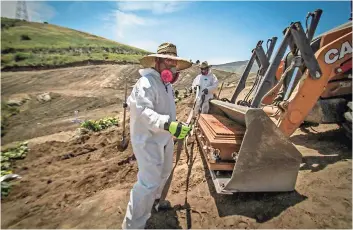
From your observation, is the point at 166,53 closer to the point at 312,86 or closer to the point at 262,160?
the point at 262,160

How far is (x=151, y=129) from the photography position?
2.69 m

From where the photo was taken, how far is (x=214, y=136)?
343 cm

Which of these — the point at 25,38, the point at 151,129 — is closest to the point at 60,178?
the point at 151,129

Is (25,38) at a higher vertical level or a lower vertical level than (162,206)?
higher

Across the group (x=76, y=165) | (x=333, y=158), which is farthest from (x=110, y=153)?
(x=333, y=158)

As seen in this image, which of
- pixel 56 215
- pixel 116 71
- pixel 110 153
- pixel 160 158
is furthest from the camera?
pixel 116 71

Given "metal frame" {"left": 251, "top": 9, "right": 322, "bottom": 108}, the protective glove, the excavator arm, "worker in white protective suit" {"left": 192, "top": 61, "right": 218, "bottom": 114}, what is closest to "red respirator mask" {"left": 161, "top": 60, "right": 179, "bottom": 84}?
the protective glove

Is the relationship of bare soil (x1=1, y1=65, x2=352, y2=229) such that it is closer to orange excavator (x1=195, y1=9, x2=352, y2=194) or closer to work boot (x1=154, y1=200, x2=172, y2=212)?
work boot (x1=154, y1=200, x2=172, y2=212)

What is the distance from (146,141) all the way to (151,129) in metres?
0.22

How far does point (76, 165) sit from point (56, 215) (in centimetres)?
259

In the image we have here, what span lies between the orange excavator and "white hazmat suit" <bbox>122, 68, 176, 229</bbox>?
79 cm

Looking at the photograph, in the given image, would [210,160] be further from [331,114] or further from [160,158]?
[331,114]

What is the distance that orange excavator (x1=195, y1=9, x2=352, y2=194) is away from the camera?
2.85 metres

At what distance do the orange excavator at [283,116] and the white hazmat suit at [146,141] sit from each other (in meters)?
0.79
